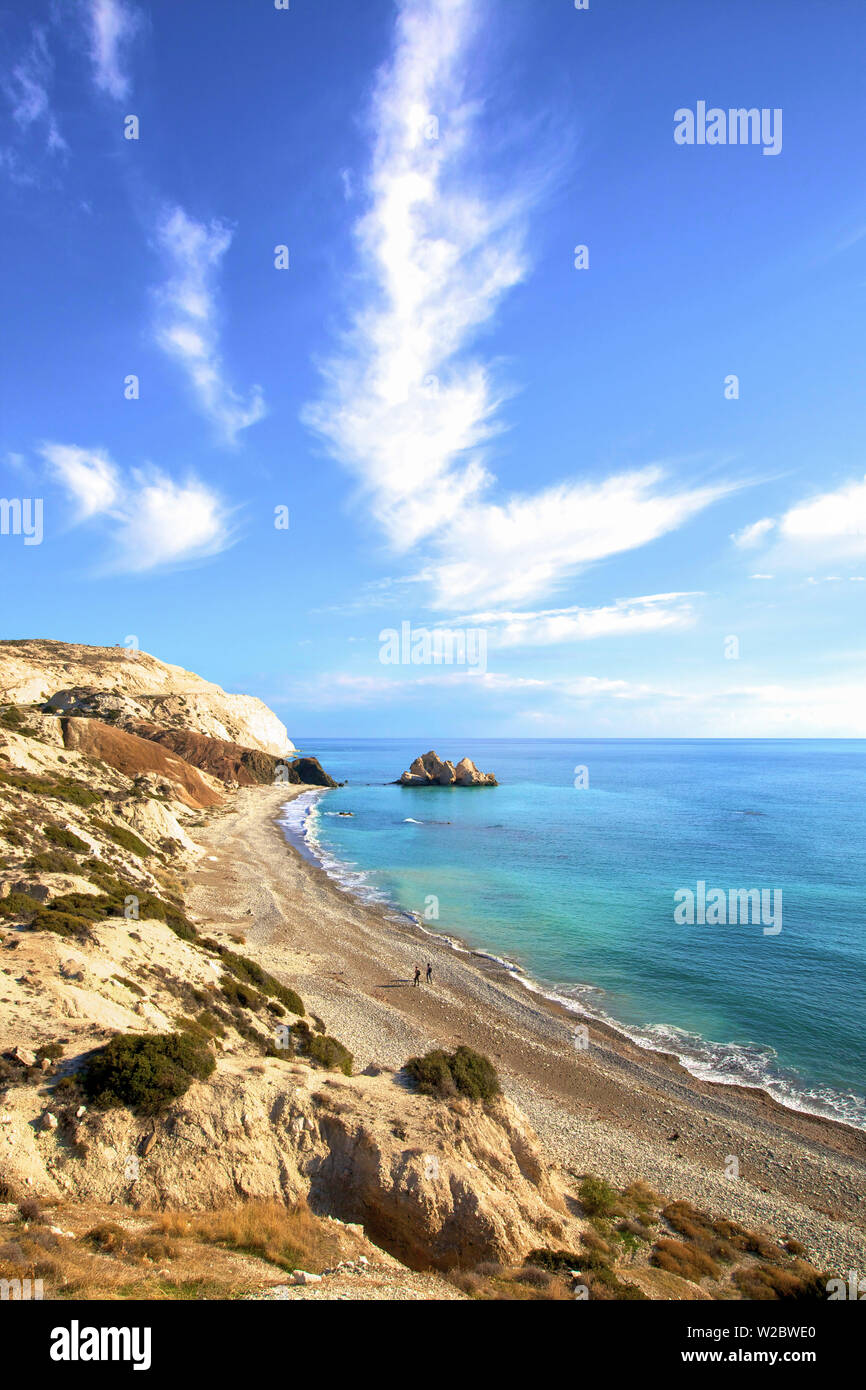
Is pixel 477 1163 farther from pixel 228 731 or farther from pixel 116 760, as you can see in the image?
pixel 228 731

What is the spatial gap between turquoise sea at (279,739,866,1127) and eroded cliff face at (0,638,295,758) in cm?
3297

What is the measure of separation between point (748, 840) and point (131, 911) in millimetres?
71946

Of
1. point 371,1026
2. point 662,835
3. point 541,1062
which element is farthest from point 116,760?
point 662,835

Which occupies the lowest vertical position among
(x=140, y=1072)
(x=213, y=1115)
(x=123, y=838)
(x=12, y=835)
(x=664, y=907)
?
(x=664, y=907)

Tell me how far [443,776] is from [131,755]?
3581 inches

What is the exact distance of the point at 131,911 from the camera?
968 inches

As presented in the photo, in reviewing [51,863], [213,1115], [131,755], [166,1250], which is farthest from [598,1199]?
[131,755]

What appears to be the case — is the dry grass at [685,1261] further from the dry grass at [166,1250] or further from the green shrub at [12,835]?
the green shrub at [12,835]

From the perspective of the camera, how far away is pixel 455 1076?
1667 cm

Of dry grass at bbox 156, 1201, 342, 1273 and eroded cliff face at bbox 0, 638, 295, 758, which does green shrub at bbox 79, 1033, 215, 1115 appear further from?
eroded cliff face at bbox 0, 638, 295, 758

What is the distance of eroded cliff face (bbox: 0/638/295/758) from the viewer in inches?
3674

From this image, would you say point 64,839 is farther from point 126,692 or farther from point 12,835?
point 126,692

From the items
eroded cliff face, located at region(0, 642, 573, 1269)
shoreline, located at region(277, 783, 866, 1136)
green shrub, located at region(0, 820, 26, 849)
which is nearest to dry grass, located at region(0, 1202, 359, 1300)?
eroded cliff face, located at region(0, 642, 573, 1269)

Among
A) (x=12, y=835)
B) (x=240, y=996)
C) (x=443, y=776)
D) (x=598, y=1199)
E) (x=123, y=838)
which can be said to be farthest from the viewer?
(x=443, y=776)
